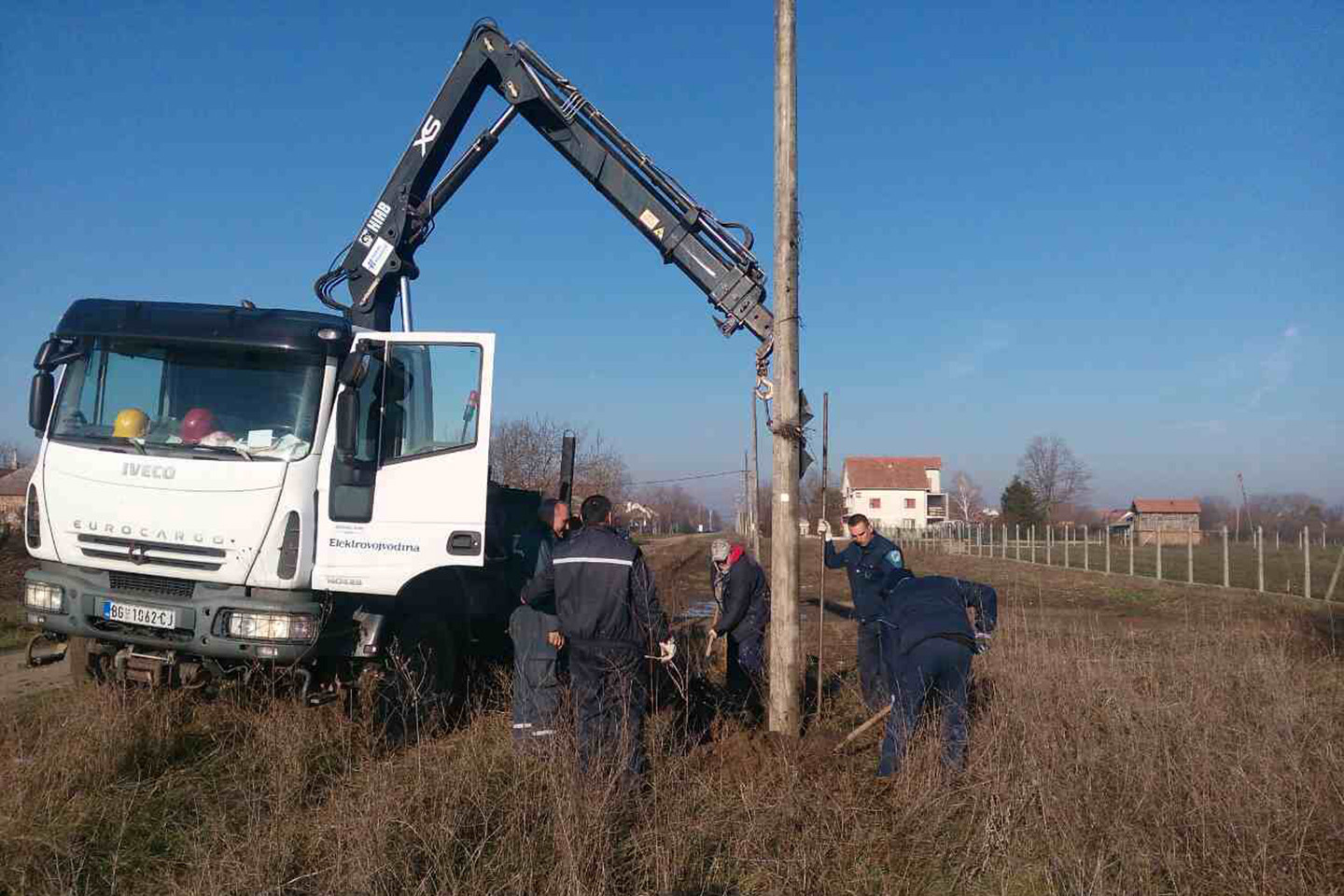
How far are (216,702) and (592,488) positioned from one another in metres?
17.2

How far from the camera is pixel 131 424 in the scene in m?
6.14

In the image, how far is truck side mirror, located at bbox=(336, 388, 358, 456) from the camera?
6086mm

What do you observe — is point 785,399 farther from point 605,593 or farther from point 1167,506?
point 1167,506

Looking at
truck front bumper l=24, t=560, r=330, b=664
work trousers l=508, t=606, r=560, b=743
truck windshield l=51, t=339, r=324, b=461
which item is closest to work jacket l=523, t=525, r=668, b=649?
work trousers l=508, t=606, r=560, b=743

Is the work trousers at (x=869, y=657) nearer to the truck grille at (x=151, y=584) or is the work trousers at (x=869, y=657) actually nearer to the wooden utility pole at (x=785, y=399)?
the wooden utility pole at (x=785, y=399)

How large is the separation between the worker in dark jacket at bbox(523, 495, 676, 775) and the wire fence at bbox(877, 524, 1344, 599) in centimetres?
1889

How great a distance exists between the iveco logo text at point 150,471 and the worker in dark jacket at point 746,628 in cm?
389

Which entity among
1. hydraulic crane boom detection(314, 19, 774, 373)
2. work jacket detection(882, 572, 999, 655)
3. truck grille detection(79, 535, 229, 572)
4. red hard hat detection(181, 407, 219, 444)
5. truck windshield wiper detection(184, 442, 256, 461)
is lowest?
work jacket detection(882, 572, 999, 655)

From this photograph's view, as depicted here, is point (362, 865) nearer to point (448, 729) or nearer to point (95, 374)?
point (448, 729)

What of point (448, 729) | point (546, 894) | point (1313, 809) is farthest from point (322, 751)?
point (1313, 809)

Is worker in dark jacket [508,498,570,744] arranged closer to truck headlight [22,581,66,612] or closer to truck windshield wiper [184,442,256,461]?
truck windshield wiper [184,442,256,461]

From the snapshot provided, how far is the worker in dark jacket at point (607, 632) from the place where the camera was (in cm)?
507

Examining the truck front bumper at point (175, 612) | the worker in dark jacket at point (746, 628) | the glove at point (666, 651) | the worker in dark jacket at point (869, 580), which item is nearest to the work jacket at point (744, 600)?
the worker in dark jacket at point (746, 628)

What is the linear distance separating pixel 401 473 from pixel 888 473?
63.1 metres
